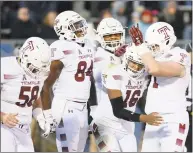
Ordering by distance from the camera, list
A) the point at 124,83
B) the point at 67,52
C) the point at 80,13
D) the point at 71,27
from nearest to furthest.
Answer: the point at 124,83
the point at 67,52
the point at 71,27
the point at 80,13

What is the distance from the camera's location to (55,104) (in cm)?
898

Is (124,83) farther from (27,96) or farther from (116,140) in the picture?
(27,96)

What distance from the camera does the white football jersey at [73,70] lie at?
347 inches

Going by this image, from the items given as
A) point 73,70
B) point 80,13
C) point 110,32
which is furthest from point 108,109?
point 80,13

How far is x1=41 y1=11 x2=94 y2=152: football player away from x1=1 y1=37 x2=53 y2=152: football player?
0.42m

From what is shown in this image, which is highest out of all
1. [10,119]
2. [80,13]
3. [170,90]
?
[80,13]

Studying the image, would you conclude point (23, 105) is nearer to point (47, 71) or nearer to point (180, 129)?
point (47, 71)

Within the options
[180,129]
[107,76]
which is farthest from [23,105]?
[180,129]

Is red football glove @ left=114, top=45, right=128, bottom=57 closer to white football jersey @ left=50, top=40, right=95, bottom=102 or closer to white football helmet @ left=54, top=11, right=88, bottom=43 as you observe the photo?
white football jersey @ left=50, top=40, right=95, bottom=102

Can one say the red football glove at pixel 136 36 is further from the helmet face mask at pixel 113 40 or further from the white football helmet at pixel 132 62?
the helmet face mask at pixel 113 40

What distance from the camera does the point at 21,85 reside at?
8336 millimetres

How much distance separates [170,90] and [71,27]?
130 centimetres

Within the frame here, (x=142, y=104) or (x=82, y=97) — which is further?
(x=142, y=104)

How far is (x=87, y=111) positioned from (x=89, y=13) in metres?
4.80
